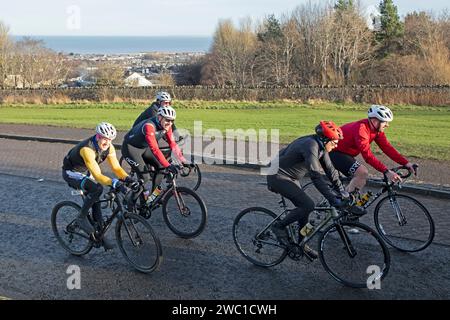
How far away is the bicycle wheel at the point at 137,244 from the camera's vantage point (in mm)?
6000

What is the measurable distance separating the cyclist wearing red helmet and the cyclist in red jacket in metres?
1.16

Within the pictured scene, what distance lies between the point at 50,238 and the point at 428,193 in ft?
22.0

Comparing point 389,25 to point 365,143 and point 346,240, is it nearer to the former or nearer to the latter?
point 365,143

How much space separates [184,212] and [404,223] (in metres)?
3.11

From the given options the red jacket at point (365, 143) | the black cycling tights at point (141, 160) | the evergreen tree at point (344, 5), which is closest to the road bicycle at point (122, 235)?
the black cycling tights at point (141, 160)

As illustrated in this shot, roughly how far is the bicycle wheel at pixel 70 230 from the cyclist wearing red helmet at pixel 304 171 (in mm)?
2562

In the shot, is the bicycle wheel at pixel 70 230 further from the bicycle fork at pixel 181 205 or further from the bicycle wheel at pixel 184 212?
the bicycle fork at pixel 181 205

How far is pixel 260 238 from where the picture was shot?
6434 millimetres

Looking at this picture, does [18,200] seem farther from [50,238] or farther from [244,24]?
[244,24]

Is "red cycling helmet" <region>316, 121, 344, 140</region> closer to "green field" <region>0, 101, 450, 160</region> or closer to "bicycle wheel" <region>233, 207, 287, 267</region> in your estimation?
"bicycle wheel" <region>233, 207, 287, 267</region>

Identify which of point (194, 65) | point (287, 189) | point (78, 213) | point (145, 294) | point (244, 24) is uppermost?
point (244, 24)

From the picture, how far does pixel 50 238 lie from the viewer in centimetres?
746

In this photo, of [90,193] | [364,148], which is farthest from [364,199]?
[90,193]

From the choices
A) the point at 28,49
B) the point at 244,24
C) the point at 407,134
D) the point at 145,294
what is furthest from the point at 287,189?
the point at 244,24
